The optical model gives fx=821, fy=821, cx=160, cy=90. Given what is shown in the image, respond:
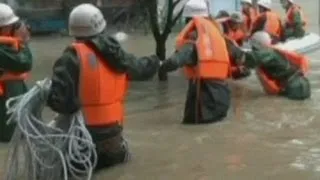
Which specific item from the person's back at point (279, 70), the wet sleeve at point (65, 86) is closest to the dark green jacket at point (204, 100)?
the person's back at point (279, 70)

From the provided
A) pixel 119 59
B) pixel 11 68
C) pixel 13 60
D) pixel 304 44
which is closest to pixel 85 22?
pixel 119 59

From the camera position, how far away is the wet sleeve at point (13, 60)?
7.89 metres

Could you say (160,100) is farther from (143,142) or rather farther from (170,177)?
(170,177)

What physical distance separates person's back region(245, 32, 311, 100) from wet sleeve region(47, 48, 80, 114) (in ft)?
12.8

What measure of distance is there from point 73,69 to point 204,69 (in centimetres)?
249

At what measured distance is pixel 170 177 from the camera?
663cm

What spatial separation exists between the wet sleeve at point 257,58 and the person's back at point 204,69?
39.7 inches

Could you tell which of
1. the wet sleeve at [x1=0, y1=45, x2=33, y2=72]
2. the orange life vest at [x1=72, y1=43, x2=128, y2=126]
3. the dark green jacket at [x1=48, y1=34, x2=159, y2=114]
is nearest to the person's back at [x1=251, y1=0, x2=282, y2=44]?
the wet sleeve at [x1=0, y1=45, x2=33, y2=72]

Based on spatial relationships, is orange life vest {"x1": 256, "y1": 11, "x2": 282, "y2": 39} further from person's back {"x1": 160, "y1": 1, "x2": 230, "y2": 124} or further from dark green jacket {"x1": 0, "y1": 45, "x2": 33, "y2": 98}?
dark green jacket {"x1": 0, "y1": 45, "x2": 33, "y2": 98}

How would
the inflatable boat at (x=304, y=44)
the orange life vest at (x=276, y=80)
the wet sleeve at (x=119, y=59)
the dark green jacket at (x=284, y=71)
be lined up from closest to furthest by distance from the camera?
the wet sleeve at (x=119, y=59) → the dark green jacket at (x=284, y=71) → the orange life vest at (x=276, y=80) → the inflatable boat at (x=304, y=44)

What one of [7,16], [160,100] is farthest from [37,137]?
[160,100]

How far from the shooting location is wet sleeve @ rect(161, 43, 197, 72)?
8.12 meters

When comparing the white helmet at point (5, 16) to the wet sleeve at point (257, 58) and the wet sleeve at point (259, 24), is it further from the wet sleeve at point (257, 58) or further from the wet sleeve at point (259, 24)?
the wet sleeve at point (259, 24)

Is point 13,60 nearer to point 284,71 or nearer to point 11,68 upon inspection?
point 11,68
